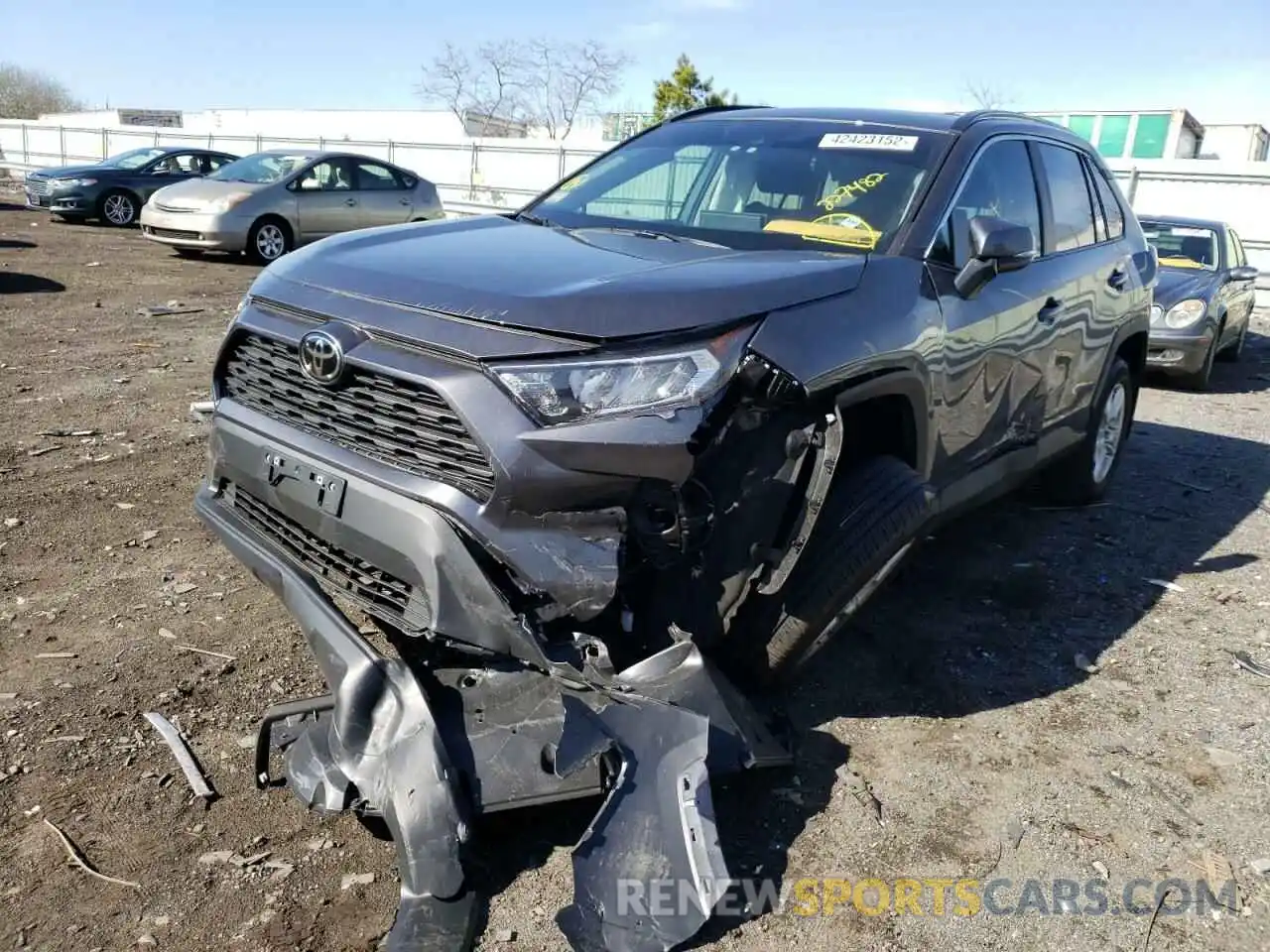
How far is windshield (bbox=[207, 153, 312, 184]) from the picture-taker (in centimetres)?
1402

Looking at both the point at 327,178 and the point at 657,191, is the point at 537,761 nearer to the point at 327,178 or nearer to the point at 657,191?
the point at 657,191

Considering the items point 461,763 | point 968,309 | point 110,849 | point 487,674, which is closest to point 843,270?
point 968,309

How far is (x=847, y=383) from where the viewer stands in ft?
9.39

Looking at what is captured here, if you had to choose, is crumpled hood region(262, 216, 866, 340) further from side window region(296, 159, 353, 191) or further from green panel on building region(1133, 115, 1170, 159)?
green panel on building region(1133, 115, 1170, 159)

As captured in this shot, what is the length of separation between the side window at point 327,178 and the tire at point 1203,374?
36.0 feet

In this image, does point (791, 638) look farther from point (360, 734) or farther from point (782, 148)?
point (782, 148)

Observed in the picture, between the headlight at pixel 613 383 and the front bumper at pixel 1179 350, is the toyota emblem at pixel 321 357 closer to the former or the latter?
the headlight at pixel 613 383

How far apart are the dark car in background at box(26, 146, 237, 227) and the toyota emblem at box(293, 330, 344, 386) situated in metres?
16.6

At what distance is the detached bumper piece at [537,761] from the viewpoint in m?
2.32

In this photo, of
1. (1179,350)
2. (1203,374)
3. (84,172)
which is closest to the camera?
(1179,350)

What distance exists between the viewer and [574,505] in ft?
8.05

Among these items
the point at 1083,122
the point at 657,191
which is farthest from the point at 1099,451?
the point at 1083,122

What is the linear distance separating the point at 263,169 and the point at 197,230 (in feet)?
5.20

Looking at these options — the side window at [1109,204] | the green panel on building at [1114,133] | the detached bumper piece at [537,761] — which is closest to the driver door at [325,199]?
the side window at [1109,204]
